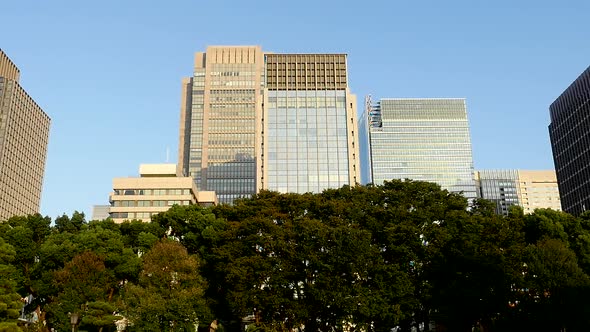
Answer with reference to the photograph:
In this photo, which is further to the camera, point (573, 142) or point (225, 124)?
point (225, 124)

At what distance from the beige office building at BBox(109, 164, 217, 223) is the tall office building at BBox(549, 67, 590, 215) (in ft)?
307

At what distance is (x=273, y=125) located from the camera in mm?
146250

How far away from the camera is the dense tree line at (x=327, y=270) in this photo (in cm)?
5162

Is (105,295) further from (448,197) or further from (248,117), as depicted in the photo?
(248,117)

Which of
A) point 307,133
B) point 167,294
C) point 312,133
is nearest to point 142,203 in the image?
point 307,133

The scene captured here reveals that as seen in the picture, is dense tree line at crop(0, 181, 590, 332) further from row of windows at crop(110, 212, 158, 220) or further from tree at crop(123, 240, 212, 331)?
row of windows at crop(110, 212, 158, 220)

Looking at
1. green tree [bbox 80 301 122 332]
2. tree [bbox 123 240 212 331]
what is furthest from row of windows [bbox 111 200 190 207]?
green tree [bbox 80 301 122 332]

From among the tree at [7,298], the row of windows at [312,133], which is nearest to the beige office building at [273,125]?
the row of windows at [312,133]

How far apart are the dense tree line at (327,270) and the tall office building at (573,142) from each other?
84.8 metres

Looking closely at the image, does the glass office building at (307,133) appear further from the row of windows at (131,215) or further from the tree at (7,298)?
the tree at (7,298)

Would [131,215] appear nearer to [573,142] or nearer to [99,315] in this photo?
[99,315]

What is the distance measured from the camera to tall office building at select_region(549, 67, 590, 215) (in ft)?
447

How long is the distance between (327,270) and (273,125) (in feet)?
316

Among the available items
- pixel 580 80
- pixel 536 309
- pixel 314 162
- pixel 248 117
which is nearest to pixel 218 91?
pixel 248 117
